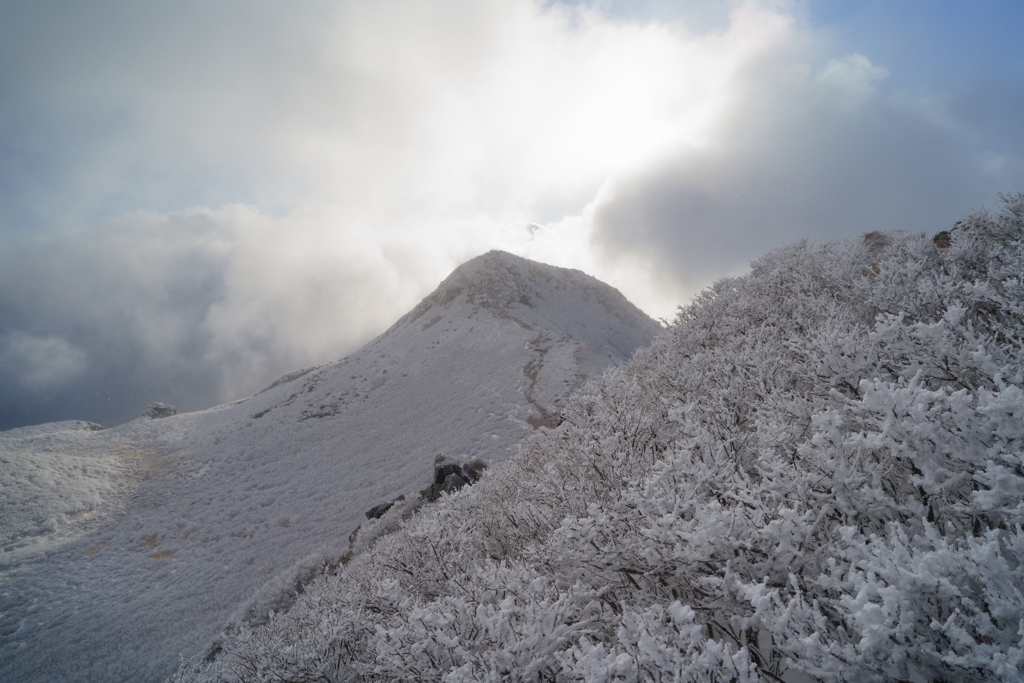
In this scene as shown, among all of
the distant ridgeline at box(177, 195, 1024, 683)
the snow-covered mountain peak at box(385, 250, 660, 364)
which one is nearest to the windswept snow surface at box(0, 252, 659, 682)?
the snow-covered mountain peak at box(385, 250, 660, 364)

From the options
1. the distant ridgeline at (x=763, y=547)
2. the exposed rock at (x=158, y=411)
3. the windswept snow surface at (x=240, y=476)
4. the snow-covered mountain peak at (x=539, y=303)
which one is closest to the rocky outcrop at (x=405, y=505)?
the windswept snow surface at (x=240, y=476)

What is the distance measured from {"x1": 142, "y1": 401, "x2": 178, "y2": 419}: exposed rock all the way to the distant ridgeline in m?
65.4

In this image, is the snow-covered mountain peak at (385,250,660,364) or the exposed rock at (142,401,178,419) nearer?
the snow-covered mountain peak at (385,250,660,364)

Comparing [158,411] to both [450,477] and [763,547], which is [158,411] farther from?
[763,547]

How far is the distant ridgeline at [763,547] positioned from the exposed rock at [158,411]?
65.4m

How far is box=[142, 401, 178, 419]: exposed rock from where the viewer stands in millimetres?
61669

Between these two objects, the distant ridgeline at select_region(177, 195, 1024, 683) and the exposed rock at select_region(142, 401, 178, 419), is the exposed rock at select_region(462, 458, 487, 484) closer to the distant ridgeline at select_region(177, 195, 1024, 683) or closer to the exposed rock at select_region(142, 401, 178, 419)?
the distant ridgeline at select_region(177, 195, 1024, 683)

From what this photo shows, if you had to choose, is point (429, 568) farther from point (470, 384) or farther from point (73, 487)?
point (73, 487)

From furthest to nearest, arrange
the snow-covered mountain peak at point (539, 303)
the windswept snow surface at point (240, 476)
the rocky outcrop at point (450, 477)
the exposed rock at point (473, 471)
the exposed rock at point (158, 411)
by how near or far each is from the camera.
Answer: the exposed rock at point (158, 411), the snow-covered mountain peak at point (539, 303), the exposed rock at point (473, 471), the rocky outcrop at point (450, 477), the windswept snow surface at point (240, 476)

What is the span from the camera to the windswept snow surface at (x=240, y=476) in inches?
835

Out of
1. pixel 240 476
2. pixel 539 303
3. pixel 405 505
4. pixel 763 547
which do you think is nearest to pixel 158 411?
pixel 240 476

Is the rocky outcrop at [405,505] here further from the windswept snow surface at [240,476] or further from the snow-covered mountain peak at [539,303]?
the snow-covered mountain peak at [539,303]

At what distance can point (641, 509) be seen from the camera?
619 cm

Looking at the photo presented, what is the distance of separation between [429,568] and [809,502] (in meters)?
8.46
